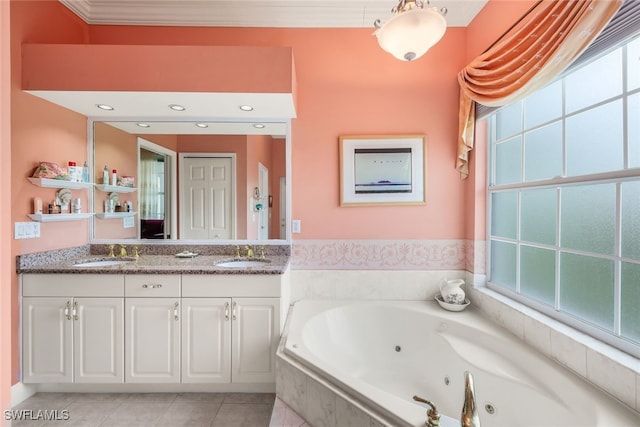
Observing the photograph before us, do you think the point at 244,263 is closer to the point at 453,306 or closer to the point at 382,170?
the point at 382,170

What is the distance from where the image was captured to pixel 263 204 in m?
2.43

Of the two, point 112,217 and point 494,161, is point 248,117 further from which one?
point 494,161

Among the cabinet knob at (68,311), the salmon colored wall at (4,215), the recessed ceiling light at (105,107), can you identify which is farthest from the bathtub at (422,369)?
the recessed ceiling light at (105,107)

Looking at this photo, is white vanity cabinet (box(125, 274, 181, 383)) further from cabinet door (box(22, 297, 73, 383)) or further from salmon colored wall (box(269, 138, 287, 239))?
salmon colored wall (box(269, 138, 287, 239))

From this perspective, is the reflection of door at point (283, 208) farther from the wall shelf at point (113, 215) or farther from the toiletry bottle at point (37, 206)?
the toiletry bottle at point (37, 206)

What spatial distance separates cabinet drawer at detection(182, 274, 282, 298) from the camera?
6.17 feet

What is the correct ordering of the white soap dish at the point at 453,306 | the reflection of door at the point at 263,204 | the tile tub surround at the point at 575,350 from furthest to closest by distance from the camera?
the reflection of door at the point at 263,204
the white soap dish at the point at 453,306
the tile tub surround at the point at 575,350

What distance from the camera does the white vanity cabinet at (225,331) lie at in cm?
188

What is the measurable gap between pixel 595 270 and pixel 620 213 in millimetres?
304

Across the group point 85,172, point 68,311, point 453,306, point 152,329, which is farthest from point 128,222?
point 453,306

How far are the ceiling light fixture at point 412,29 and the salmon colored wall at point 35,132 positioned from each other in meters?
2.32

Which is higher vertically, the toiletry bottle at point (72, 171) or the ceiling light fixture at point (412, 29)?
the ceiling light fixture at point (412, 29)

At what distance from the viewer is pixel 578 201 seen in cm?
145

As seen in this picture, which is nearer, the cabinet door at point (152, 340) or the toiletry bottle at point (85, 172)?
the cabinet door at point (152, 340)
